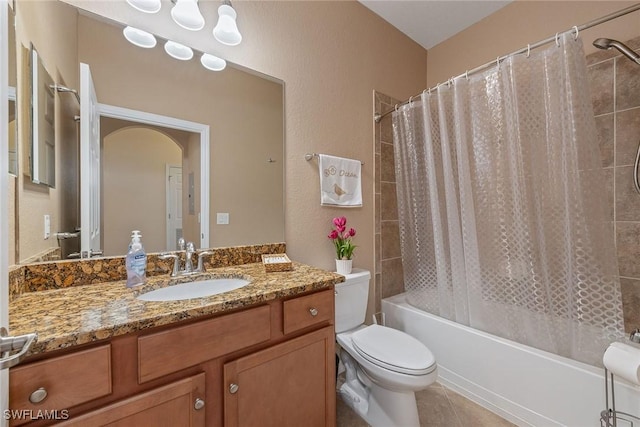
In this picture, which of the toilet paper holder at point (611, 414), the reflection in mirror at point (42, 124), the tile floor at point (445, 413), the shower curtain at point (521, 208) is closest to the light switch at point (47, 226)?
the reflection in mirror at point (42, 124)

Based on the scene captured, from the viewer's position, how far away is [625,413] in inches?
44.4

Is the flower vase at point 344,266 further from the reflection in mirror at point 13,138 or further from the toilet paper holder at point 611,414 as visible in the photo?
the reflection in mirror at point 13,138

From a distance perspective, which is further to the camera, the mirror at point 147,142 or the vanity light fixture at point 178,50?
the vanity light fixture at point 178,50

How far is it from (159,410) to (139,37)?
56.8 inches

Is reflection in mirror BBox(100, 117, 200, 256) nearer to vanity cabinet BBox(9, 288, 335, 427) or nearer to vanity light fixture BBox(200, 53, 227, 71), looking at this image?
Result: vanity light fixture BBox(200, 53, 227, 71)

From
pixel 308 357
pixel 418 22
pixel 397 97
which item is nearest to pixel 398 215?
pixel 397 97

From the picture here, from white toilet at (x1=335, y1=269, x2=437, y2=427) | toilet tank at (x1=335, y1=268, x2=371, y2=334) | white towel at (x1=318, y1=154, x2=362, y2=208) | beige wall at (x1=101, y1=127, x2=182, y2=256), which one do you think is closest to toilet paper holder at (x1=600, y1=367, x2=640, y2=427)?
white toilet at (x1=335, y1=269, x2=437, y2=427)

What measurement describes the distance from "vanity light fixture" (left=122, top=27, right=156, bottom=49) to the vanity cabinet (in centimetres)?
121

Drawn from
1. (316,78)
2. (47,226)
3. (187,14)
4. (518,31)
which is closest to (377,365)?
(47,226)

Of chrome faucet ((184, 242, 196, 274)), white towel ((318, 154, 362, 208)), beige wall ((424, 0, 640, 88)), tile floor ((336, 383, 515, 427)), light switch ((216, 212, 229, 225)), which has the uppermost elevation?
beige wall ((424, 0, 640, 88))

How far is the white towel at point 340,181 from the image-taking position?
1.77 meters

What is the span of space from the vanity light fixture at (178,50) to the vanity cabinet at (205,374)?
1.22m

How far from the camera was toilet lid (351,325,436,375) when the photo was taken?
1231 millimetres

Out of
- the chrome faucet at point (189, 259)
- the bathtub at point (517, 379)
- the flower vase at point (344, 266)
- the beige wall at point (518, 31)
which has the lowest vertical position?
the bathtub at point (517, 379)
